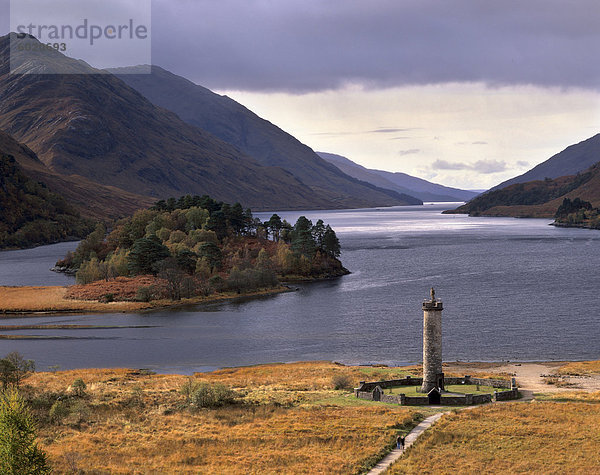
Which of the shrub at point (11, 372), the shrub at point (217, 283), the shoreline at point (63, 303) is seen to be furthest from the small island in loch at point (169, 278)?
the shrub at point (11, 372)

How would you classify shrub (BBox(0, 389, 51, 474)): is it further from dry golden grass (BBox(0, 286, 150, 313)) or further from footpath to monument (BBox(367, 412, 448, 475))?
dry golden grass (BBox(0, 286, 150, 313))

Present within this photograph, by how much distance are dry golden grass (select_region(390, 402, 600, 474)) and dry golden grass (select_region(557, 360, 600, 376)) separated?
23871 millimetres

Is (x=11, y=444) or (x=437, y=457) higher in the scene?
(x=11, y=444)

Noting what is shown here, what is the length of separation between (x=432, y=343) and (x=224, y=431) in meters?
21.5

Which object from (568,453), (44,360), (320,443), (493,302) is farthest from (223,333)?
(568,453)

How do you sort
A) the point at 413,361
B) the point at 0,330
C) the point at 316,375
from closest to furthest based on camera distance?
1. the point at 316,375
2. the point at 413,361
3. the point at 0,330

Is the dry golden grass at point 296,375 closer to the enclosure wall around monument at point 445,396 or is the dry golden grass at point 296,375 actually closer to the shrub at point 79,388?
the enclosure wall around monument at point 445,396

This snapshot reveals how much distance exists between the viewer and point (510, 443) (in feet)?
162

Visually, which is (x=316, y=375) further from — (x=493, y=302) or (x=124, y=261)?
(x=124, y=261)

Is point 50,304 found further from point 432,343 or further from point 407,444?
point 407,444

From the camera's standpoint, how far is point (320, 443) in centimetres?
5081

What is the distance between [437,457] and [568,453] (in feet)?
31.6

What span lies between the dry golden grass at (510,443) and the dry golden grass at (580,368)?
940 inches

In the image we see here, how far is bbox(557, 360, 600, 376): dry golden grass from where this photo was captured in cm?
8100
